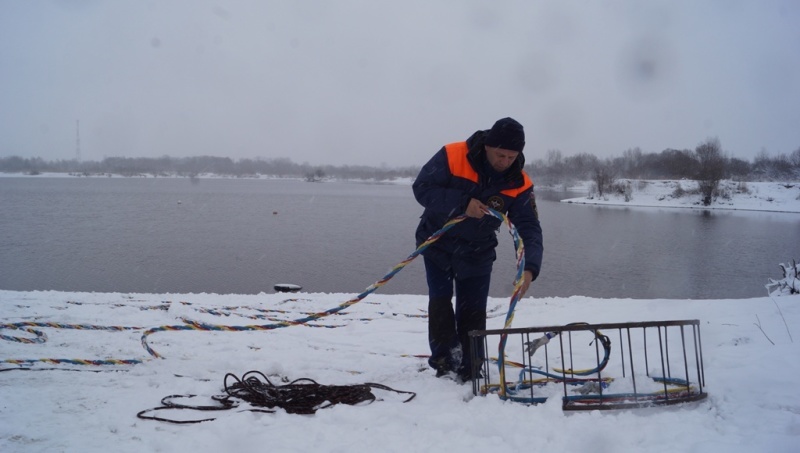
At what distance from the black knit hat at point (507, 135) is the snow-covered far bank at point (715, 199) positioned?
57.6 meters

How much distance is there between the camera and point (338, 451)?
8.71 ft

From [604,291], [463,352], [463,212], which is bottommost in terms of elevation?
[604,291]

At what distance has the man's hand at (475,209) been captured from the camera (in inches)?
145

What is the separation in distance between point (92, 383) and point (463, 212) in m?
2.98

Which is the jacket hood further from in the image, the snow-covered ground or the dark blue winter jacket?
the snow-covered ground

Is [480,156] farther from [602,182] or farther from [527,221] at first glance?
[602,182]

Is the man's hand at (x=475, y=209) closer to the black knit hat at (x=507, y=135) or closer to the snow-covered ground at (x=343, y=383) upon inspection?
the black knit hat at (x=507, y=135)

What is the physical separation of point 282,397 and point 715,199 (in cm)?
6248

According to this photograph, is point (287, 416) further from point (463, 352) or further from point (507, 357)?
point (507, 357)

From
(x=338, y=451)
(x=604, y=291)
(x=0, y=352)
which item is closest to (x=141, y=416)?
(x=338, y=451)

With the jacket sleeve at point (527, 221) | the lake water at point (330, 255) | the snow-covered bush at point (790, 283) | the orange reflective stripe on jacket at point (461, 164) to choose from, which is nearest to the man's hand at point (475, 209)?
the orange reflective stripe on jacket at point (461, 164)

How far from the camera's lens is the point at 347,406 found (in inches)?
127

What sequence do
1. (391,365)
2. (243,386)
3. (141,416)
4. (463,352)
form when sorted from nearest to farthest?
(141,416) < (243,386) < (463,352) < (391,365)

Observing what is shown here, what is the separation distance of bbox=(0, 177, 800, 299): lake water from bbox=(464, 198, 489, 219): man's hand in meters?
10.9
